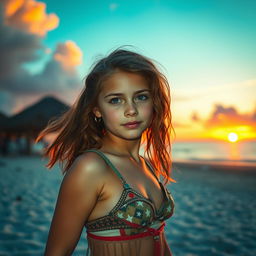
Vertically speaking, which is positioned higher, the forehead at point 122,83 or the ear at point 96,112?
the forehead at point 122,83

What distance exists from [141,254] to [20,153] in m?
27.2

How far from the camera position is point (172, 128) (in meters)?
2.40

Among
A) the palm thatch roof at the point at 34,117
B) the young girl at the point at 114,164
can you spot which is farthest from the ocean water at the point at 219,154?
the young girl at the point at 114,164

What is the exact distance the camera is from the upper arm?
Answer: 1.42m

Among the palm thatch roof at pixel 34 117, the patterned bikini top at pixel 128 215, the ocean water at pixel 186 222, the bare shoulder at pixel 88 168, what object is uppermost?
the palm thatch roof at pixel 34 117

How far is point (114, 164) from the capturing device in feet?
5.60

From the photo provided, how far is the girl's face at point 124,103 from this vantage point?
175cm

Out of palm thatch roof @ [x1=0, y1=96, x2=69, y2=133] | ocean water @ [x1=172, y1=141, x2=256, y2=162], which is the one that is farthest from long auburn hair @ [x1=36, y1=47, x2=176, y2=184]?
ocean water @ [x1=172, y1=141, x2=256, y2=162]

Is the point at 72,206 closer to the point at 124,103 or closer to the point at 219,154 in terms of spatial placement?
the point at 124,103

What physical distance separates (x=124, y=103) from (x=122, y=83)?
132 millimetres

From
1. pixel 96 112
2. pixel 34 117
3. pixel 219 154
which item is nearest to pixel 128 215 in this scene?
pixel 96 112

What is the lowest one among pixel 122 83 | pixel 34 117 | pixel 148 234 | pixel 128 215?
pixel 148 234

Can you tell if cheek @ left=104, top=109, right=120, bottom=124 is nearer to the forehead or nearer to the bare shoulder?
the forehead

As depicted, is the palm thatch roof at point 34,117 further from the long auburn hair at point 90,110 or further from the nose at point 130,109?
the nose at point 130,109
